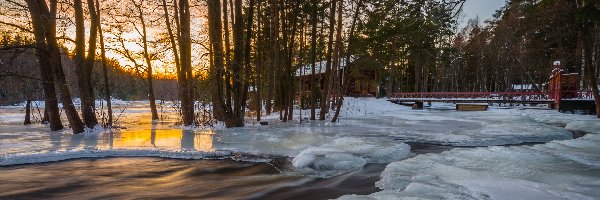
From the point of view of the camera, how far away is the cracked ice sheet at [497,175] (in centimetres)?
497

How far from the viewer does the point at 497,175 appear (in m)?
6.01

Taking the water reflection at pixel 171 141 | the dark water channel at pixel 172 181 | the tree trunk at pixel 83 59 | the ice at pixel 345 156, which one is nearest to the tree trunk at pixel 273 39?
the water reflection at pixel 171 141

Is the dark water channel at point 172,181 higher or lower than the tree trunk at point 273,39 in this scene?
lower

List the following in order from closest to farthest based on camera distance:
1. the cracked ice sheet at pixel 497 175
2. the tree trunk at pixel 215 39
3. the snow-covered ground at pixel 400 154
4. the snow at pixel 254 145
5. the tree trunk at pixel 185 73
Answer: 1. the cracked ice sheet at pixel 497 175
2. the snow-covered ground at pixel 400 154
3. the snow at pixel 254 145
4. the tree trunk at pixel 215 39
5. the tree trunk at pixel 185 73

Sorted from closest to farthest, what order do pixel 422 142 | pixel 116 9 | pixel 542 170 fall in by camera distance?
pixel 542 170
pixel 422 142
pixel 116 9

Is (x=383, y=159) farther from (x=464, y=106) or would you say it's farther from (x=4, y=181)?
(x=464, y=106)

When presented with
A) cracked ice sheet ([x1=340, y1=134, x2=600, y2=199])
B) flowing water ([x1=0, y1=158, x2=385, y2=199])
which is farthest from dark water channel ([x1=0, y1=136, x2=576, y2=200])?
cracked ice sheet ([x1=340, y1=134, x2=600, y2=199])

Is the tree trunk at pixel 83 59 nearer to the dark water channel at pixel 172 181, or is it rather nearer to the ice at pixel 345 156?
the dark water channel at pixel 172 181

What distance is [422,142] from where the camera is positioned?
11.1m

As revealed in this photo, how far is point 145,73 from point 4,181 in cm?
1472

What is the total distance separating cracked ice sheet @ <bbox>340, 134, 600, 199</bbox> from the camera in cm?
497

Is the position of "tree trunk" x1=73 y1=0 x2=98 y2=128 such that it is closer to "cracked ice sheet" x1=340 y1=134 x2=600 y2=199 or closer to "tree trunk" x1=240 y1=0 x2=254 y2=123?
"tree trunk" x1=240 y1=0 x2=254 y2=123

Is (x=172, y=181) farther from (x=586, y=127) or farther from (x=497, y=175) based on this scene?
(x=586, y=127)

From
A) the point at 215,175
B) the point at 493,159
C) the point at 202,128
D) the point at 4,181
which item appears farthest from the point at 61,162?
the point at 493,159
